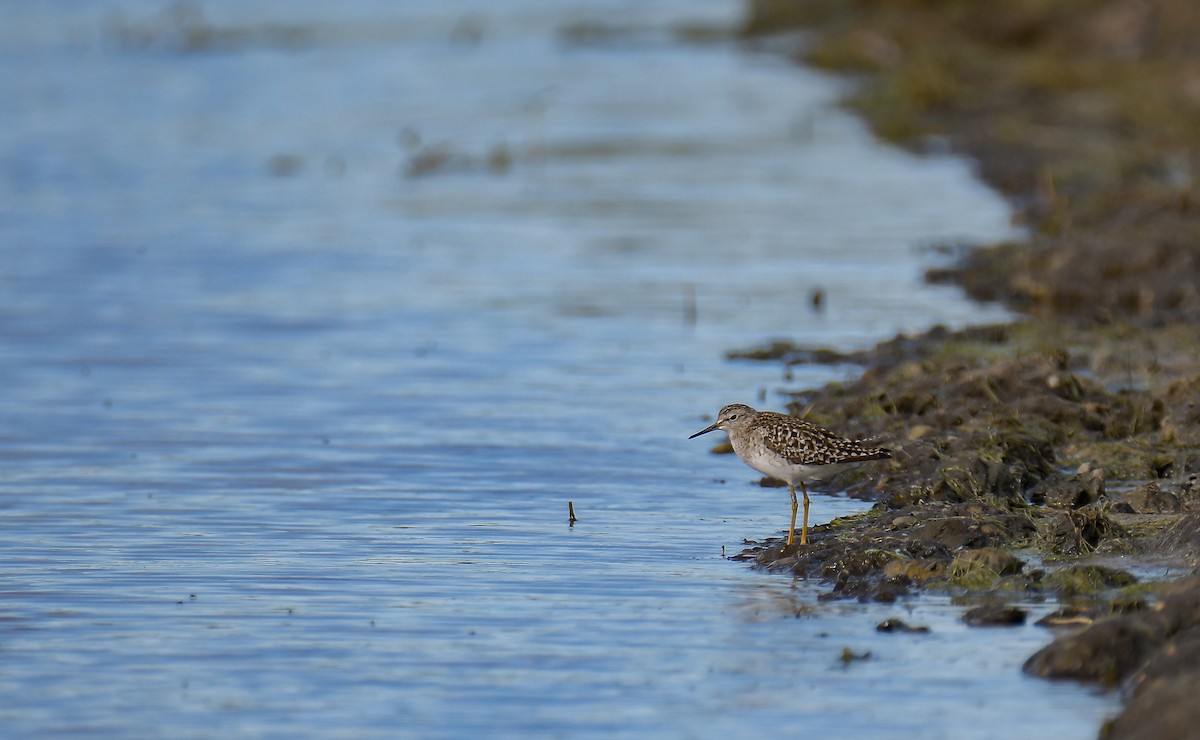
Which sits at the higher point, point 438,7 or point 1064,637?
point 1064,637

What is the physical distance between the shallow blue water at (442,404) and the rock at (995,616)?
15 centimetres

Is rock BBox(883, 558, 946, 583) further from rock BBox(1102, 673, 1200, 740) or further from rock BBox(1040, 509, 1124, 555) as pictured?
rock BBox(1102, 673, 1200, 740)

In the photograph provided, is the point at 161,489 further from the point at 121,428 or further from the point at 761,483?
the point at 761,483

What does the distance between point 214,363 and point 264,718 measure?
9.75 meters

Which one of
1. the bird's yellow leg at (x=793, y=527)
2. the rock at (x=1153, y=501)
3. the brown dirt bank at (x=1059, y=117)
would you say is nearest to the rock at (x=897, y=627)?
the bird's yellow leg at (x=793, y=527)

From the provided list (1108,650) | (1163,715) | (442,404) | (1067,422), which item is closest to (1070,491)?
(1067,422)

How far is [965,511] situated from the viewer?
11.2 meters

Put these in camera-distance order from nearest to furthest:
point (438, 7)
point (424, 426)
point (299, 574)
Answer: point (299, 574) → point (424, 426) → point (438, 7)

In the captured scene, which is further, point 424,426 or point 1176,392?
point 424,426

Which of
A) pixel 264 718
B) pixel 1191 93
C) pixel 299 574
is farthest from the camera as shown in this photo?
pixel 1191 93

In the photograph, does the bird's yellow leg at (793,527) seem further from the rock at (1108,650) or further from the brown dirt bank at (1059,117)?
the brown dirt bank at (1059,117)

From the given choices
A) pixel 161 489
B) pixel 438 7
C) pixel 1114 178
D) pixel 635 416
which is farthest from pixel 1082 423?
pixel 438 7

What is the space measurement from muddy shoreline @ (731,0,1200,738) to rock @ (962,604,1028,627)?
0.05 feet

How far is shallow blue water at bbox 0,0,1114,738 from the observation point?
8992 mm
